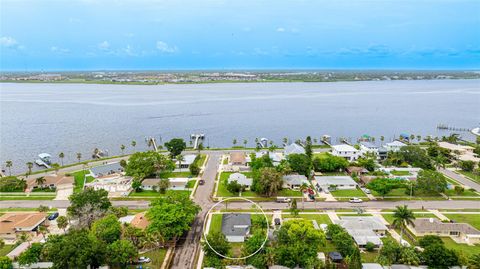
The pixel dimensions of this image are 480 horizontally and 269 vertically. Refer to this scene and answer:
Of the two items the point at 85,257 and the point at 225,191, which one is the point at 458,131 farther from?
the point at 85,257

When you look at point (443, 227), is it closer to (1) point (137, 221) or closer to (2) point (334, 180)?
(2) point (334, 180)

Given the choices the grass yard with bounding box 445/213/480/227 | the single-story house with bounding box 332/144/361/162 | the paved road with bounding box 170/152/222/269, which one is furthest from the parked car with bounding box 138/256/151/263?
the single-story house with bounding box 332/144/361/162

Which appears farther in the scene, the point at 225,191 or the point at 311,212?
the point at 225,191

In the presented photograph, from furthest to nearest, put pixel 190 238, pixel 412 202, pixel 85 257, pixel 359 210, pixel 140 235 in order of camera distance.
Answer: pixel 412 202 → pixel 359 210 → pixel 190 238 → pixel 140 235 → pixel 85 257

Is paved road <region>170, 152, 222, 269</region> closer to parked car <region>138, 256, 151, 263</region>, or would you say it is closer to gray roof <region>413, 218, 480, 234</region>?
parked car <region>138, 256, 151, 263</region>

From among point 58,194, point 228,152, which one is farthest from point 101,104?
point 58,194

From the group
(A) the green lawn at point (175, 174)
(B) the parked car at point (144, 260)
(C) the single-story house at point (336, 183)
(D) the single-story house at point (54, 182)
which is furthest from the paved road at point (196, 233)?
(D) the single-story house at point (54, 182)
